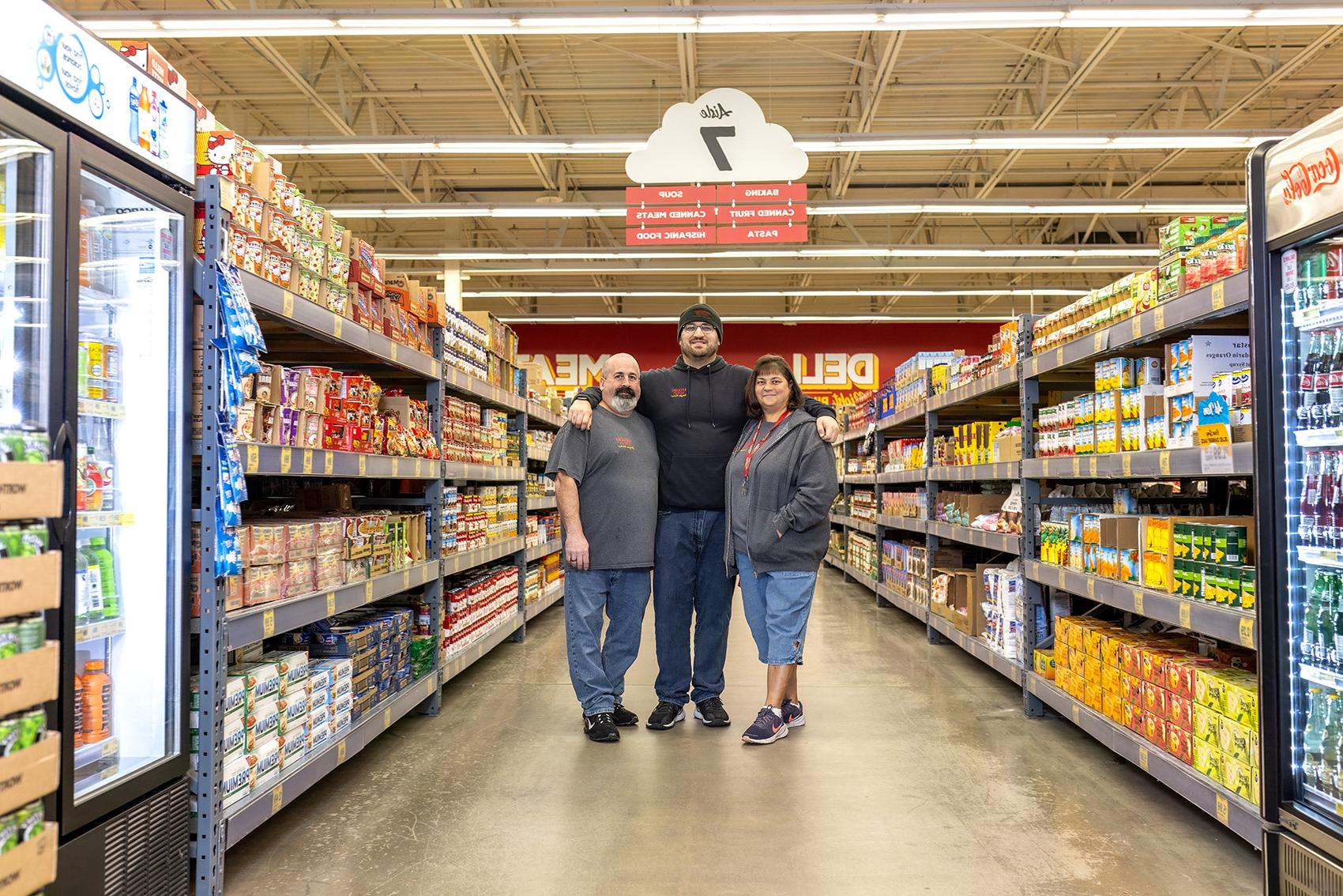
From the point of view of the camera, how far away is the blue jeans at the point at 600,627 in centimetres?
398

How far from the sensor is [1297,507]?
2.25 m

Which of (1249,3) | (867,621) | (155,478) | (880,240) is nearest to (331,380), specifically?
(155,478)

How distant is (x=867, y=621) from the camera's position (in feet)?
24.9

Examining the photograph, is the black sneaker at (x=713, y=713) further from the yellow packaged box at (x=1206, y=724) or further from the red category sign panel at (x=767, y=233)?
the red category sign panel at (x=767, y=233)

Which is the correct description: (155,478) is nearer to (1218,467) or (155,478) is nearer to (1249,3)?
(1218,467)

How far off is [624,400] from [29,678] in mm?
2681

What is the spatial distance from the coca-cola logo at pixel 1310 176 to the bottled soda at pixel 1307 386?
362mm

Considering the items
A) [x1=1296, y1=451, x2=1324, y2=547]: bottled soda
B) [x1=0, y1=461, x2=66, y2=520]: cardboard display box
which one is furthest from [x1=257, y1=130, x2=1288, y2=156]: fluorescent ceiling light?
[x1=0, y1=461, x2=66, y2=520]: cardboard display box

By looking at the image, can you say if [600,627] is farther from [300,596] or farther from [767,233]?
[767,233]

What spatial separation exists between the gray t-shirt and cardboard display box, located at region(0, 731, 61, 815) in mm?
2356

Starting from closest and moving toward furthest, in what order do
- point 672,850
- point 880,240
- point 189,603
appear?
point 189,603 → point 672,850 → point 880,240

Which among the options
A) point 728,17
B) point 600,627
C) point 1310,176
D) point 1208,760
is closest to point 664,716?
point 600,627

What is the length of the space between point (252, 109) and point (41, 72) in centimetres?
1110

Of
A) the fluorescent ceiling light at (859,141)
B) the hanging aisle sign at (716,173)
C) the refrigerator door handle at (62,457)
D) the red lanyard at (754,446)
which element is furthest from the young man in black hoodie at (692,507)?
the fluorescent ceiling light at (859,141)
